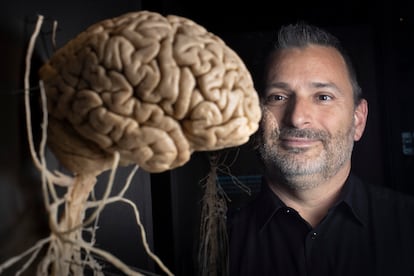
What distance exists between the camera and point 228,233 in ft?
3.54

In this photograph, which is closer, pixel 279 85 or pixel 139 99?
pixel 139 99

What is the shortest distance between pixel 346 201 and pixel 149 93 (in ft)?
2.10

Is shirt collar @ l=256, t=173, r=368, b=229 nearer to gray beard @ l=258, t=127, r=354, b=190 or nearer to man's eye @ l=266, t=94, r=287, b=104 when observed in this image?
gray beard @ l=258, t=127, r=354, b=190

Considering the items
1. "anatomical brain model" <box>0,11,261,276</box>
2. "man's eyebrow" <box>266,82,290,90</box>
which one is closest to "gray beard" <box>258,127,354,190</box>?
"man's eyebrow" <box>266,82,290,90</box>

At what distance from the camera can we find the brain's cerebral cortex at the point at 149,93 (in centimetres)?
66

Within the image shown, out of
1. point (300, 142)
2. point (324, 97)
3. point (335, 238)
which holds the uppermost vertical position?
point (324, 97)

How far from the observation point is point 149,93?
66 centimetres

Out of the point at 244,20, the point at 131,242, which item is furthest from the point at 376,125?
the point at 131,242

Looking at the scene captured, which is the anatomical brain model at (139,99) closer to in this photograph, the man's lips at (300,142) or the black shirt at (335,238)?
the man's lips at (300,142)

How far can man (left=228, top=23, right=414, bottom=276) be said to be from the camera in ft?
3.31

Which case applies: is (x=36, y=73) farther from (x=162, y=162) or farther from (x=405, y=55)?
(x=405, y=55)

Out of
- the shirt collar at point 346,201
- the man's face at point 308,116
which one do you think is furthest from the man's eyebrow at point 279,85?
the shirt collar at point 346,201

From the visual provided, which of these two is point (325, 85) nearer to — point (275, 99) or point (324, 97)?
point (324, 97)

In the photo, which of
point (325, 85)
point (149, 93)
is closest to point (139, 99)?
point (149, 93)
